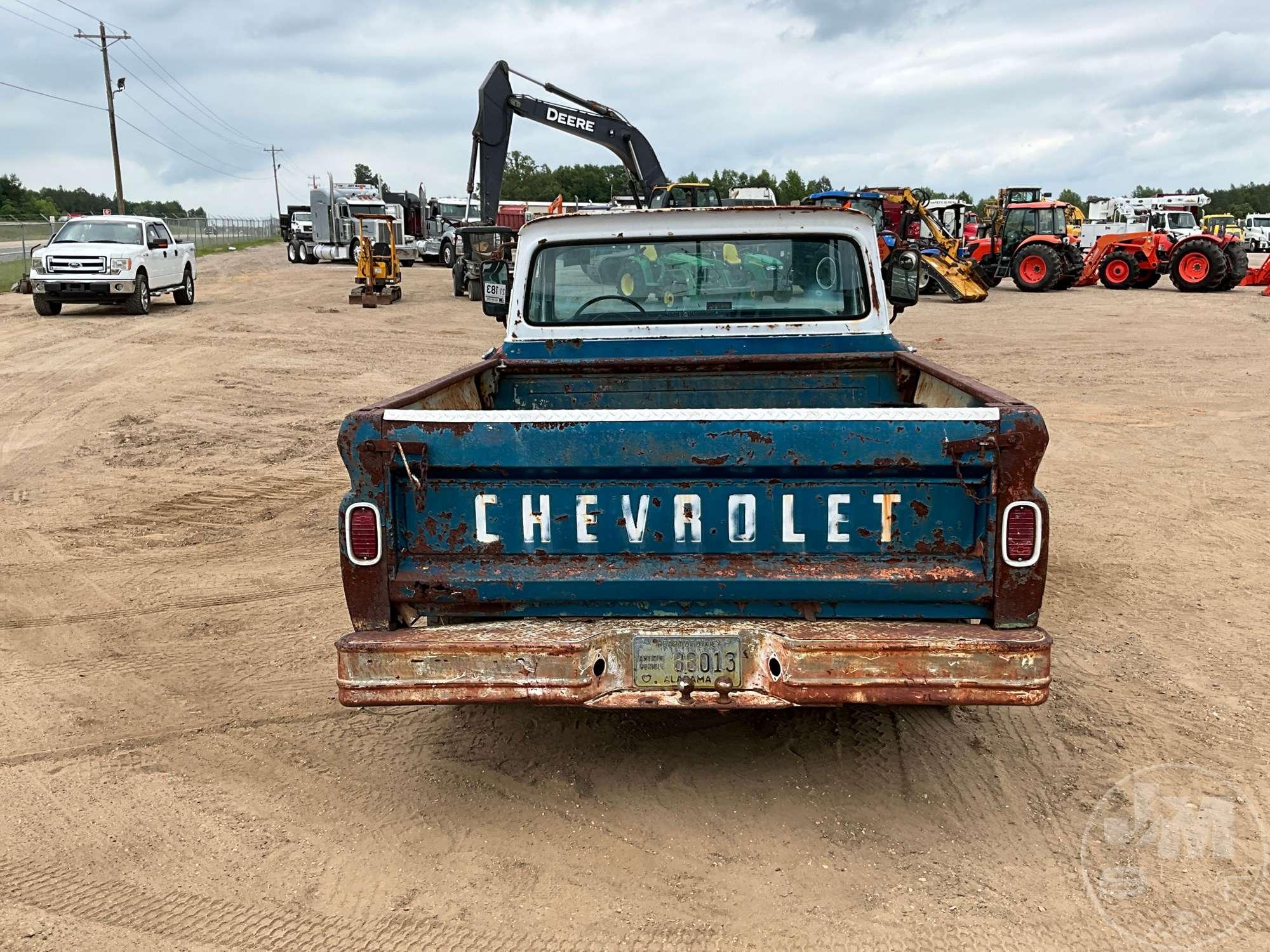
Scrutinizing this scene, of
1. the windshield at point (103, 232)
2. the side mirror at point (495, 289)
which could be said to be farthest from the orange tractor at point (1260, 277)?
the windshield at point (103, 232)

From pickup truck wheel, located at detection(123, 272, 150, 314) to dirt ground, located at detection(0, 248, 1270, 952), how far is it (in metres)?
12.1

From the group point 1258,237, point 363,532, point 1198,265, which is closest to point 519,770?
point 363,532

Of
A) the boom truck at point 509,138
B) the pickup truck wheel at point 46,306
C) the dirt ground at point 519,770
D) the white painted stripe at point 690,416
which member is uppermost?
the boom truck at point 509,138

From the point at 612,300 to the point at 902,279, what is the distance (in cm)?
163

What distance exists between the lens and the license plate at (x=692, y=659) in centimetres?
311

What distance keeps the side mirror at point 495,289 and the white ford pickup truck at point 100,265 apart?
45.9 ft

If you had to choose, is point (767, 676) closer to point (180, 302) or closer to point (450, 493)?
point (450, 493)

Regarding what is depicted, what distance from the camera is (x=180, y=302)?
20703 millimetres

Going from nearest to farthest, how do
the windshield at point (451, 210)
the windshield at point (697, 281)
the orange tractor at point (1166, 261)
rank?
the windshield at point (697, 281), the orange tractor at point (1166, 261), the windshield at point (451, 210)

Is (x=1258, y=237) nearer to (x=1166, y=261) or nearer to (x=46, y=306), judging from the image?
(x=1166, y=261)

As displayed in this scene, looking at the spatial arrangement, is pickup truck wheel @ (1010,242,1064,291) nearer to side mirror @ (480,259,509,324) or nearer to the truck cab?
side mirror @ (480,259,509,324)

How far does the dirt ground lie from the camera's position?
2918mm

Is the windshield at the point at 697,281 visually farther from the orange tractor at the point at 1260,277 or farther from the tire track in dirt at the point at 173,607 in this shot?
the orange tractor at the point at 1260,277

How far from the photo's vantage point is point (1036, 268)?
25078 mm
